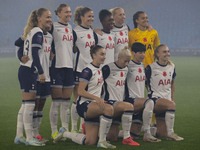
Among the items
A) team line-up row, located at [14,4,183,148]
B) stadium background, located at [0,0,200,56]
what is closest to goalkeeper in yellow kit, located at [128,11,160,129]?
team line-up row, located at [14,4,183,148]

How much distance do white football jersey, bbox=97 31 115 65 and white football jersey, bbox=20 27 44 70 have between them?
1360mm

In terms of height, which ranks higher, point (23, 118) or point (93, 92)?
point (93, 92)

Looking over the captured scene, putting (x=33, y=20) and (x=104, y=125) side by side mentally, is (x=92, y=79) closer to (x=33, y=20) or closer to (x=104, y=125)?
(x=104, y=125)

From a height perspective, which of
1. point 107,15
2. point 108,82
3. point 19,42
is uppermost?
point 107,15

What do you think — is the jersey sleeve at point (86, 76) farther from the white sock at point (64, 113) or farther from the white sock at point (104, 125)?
the white sock at point (64, 113)

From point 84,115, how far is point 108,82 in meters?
0.68

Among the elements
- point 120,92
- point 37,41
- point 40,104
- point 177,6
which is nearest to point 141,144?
point 120,92

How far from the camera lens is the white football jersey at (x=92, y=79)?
5.84 meters

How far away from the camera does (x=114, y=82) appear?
6.22 m

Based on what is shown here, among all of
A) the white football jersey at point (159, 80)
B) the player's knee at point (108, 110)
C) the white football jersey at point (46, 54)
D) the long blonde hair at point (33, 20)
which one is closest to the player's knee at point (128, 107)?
the player's knee at point (108, 110)

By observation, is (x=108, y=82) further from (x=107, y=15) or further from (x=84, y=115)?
(x=107, y=15)

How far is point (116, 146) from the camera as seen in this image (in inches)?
228

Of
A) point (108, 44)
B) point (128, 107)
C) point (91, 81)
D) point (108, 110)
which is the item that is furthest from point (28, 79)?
point (108, 44)

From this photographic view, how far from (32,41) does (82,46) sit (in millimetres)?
1110
